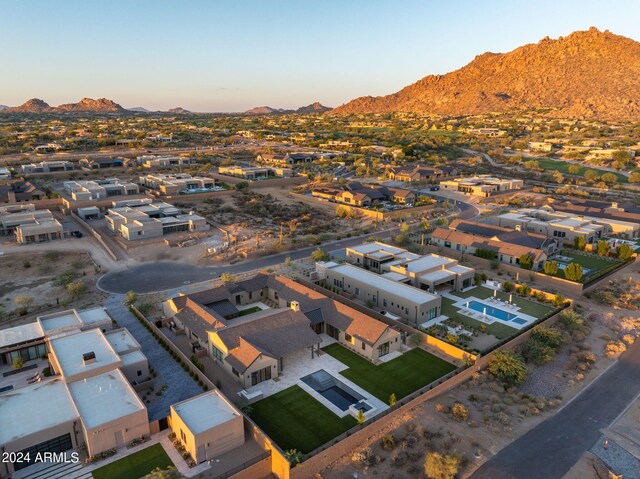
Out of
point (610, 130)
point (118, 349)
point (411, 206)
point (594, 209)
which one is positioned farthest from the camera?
point (610, 130)

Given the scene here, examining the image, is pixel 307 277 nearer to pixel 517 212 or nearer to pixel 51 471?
pixel 51 471

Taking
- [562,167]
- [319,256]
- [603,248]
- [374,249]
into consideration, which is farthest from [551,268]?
[562,167]

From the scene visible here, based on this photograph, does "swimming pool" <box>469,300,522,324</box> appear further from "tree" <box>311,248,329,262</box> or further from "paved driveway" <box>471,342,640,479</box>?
"tree" <box>311,248,329,262</box>

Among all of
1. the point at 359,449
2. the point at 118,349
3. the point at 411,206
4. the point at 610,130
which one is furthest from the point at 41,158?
the point at 610,130

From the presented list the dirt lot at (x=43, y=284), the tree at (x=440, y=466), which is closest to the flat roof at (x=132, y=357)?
the dirt lot at (x=43, y=284)

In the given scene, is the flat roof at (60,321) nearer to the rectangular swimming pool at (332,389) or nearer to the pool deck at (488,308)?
the rectangular swimming pool at (332,389)
